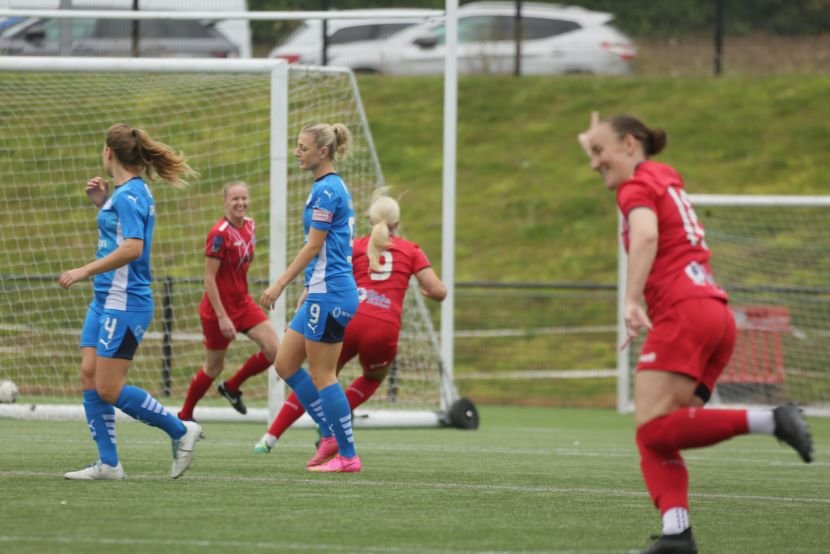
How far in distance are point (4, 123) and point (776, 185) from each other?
14.6 metres

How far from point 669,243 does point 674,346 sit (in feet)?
1.49

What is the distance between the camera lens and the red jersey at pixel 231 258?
11094 millimetres

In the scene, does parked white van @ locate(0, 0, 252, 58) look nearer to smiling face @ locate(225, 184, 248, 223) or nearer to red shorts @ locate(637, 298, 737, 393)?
smiling face @ locate(225, 184, 248, 223)

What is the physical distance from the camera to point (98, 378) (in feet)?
24.0

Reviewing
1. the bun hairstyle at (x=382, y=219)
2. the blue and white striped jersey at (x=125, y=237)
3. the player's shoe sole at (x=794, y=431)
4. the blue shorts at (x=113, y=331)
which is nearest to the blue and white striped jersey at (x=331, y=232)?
the bun hairstyle at (x=382, y=219)

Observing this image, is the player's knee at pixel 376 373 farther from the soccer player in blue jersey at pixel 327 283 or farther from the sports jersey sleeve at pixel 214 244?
the sports jersey sleeve at pixel 214 244

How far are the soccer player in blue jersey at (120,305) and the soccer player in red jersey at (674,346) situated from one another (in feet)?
9.26

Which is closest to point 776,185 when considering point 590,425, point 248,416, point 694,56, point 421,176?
point 694,56

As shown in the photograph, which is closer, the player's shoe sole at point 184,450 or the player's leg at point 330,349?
the player's shoe sole at point 184,450

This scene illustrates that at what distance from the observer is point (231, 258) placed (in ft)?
37.0

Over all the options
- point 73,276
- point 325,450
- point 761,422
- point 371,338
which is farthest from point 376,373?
point 761,422

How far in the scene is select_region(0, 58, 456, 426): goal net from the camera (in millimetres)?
11570

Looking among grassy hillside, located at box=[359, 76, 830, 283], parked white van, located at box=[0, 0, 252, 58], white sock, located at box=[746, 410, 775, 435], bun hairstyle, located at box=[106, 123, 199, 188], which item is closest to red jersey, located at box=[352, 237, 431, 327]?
bun hairstyle, located at box=[106, 123, 199, 188]

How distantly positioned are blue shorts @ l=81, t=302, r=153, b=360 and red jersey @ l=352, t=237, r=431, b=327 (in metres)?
2.59
